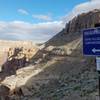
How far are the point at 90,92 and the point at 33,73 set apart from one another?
59.9 ft

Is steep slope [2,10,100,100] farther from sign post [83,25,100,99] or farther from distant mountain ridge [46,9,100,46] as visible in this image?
sign post [83,25,100,99]

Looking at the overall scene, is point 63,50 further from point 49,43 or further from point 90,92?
point 90,92

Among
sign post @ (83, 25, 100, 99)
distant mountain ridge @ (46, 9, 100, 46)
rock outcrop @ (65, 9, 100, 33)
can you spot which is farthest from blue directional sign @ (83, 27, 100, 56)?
distant mountain ridge @ (46, 9, 100, 46)

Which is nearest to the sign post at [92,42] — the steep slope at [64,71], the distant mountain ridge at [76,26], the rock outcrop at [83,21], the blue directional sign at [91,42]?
the blue directional sign at [91,42]

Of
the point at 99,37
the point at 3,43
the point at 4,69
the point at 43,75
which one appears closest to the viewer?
the point at 99,37

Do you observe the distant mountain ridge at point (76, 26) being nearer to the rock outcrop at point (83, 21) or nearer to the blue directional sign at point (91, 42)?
the rock outcrop at point (83, 21)

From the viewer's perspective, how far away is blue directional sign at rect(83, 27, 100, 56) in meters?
7.38

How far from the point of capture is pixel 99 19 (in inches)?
1737

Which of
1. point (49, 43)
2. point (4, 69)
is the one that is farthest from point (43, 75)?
point (4, 69)

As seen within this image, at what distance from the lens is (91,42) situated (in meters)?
7.51

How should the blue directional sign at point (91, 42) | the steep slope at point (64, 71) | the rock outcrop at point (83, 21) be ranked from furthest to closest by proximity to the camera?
1. the rock outcrop at point (83, 21)
2. the steep slope at point (64, 71)
3. the blue directional sign at point (91, 42)

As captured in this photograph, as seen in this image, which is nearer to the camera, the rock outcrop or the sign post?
the sign post

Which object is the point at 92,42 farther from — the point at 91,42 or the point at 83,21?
the point at 83,21

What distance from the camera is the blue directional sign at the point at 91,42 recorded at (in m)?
7.38
